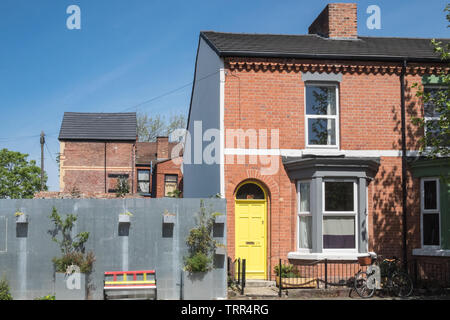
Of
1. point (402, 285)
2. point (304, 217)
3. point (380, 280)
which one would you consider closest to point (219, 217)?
point (304, 217)

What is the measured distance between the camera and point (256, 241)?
14773mm

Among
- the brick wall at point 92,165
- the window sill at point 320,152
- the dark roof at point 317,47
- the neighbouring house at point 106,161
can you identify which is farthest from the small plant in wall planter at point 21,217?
the brick wall at point 92,165

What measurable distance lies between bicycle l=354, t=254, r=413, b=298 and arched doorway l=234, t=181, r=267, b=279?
2.86 metres

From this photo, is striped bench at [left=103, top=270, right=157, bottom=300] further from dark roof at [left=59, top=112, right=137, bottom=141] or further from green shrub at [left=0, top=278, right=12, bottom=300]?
dark roof at [left=59, top=112, right=137, bottom=141]

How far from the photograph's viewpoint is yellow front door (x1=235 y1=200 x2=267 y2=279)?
48.2 feet

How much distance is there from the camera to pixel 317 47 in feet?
52.6

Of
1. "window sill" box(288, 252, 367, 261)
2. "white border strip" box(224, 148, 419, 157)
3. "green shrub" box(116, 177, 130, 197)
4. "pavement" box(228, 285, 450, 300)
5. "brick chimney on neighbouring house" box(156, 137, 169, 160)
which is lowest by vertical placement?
"pavement" box(228, 285, 450, 300)

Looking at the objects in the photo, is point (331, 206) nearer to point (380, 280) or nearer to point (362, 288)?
point (380, 280)

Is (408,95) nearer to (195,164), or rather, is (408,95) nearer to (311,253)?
(311,253)

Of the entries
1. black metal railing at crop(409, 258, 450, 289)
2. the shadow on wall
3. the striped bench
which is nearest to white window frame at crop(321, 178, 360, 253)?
the shadow on wall

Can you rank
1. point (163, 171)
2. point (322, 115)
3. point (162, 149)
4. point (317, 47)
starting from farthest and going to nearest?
point (162, 149) → point (163, 171) → point (317, 47) → point (322, 115)

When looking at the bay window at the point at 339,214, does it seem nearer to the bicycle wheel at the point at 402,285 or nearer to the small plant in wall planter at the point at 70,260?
the bicycle wheel at the point at 402,285

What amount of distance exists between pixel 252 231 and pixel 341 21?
828cm
